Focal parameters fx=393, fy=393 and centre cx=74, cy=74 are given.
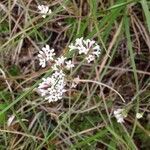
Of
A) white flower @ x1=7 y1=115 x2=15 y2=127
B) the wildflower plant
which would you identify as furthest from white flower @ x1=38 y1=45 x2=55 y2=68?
white flower @ x1=7 y1=115 x2=15 y2=127

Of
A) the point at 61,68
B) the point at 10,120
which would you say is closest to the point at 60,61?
the point at 61,68

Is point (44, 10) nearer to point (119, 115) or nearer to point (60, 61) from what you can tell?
point (60, 61)

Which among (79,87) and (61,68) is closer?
(61,68)

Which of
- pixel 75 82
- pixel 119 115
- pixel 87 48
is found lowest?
pixel 119 115

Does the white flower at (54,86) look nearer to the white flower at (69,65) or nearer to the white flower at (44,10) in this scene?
the white flower at (69,65)

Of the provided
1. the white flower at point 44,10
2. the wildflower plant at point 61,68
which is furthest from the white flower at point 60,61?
the white flower at point 44,10

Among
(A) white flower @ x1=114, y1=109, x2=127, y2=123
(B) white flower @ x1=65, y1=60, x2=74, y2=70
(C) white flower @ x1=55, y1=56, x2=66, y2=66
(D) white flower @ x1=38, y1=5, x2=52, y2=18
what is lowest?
(A) white flower @ x1=114, y1=109, x2=127, y2=123

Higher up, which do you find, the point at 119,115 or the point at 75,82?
the point at 75,82

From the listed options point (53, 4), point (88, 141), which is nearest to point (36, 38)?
point (53, 4)

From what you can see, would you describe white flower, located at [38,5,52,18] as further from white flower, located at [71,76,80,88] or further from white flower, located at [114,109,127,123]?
white flower, located at [114,109,127,123]
